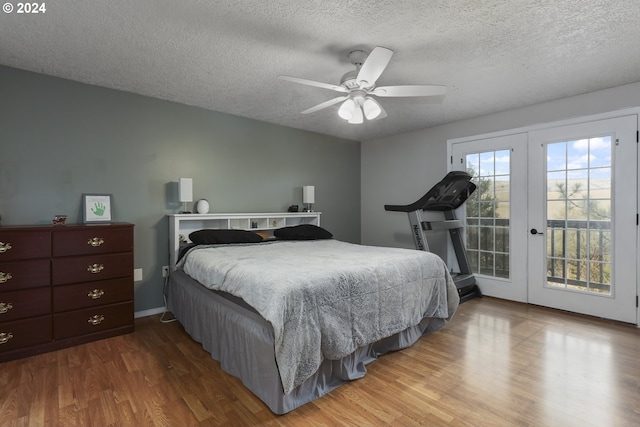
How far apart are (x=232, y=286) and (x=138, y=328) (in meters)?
1.66

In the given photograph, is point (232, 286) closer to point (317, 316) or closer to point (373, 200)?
point (317, 316)

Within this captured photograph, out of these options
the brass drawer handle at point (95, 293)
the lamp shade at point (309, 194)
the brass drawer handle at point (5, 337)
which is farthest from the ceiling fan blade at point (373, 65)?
the brass drawer handle at point (5, 337)

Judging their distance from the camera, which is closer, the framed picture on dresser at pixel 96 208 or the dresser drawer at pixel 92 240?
the dresser drawer at pixel 92 240

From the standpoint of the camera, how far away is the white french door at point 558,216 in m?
3.18

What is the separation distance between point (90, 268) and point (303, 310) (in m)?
2.14

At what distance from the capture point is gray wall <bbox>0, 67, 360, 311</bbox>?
279 cm

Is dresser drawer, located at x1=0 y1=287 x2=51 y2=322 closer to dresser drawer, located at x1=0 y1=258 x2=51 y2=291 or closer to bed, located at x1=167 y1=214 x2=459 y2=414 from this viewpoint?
dresser drawer, located at x1=0 y1=258 x2=51 y2=291

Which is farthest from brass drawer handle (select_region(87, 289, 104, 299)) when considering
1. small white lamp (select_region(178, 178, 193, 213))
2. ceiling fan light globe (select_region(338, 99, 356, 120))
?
ceiling fan light globe (select_region(338, 99, 356, 120))

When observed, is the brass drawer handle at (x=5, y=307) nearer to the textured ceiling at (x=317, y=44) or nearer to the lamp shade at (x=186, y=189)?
the lamp shade at (x=186, y=189)

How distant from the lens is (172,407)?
1.84m

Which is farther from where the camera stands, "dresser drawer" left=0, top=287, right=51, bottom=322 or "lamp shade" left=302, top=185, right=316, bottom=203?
"lamp shade" left=302, top=185, right=316, bottom=203

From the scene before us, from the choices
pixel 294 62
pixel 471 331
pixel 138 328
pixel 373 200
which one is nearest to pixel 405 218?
pixel 373 200

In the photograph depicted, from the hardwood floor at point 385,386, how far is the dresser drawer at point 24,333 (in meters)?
0.13

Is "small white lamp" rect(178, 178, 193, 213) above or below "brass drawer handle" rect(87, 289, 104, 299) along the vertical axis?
above
